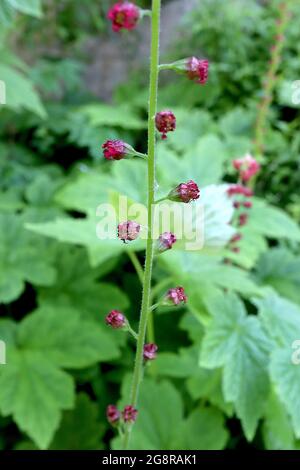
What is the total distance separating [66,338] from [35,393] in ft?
0.52

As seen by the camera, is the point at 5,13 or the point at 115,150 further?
the point at 5,13

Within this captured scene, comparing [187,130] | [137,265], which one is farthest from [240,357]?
[187,130]

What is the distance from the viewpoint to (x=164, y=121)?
746 mm

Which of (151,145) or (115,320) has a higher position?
(151,145)

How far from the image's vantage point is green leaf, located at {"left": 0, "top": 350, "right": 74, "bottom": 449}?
1.32 meters

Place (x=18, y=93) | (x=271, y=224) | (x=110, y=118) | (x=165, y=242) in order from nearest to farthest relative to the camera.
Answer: (x=165, y=242) < (x=271, y=224) < (x=18, y=93) < (x=110, y=118)

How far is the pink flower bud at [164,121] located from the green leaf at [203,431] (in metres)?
0.86

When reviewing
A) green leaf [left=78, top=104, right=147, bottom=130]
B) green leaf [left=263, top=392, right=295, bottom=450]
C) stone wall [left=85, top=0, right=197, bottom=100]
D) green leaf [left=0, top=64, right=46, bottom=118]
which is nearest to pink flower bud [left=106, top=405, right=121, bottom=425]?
green leaf [left=263, top=392, right=295, bottom=450]

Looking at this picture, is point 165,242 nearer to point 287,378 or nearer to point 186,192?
point 186,192

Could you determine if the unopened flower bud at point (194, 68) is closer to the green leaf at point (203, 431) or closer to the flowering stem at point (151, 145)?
the flowering stem at point (151, 145)

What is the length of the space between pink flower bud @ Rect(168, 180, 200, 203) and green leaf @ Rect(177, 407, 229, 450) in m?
0.76

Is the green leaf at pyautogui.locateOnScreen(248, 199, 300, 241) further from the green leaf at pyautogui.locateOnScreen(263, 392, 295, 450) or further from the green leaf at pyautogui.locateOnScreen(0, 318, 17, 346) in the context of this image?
the green leaf at pyautogui.locateOnScreen(0, 318, 17, 346)

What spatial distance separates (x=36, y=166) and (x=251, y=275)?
4.16ft
